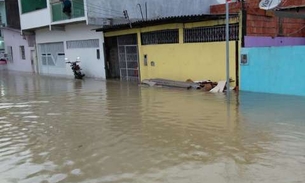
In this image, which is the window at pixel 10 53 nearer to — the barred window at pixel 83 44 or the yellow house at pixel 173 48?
the barred window at pixel 83 44

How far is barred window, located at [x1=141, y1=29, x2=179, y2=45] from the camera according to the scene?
15502mm

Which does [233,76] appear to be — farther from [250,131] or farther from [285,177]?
[285,177]

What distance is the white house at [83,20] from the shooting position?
62.9 feet

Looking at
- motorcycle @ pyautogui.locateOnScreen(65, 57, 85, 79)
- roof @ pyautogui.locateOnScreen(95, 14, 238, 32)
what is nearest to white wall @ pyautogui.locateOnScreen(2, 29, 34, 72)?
motorcycle @ pyautogui.locateOnScreen(65, 57, 85, 79)

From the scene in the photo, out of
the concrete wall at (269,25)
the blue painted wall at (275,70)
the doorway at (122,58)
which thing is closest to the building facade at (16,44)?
the doorway at (122,58)

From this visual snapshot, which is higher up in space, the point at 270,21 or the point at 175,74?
the point at 270,21

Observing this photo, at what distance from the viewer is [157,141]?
6.56 metres

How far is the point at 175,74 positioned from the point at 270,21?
452cm

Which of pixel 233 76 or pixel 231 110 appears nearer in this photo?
pixel 231 110

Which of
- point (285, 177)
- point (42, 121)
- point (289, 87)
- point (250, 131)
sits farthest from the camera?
point (289, 87)

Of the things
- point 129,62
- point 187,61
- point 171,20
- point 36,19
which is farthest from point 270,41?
point 36,19

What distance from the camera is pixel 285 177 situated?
4660 millimetres

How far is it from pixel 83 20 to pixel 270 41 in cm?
1009

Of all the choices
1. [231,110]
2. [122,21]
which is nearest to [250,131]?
[231,110]
